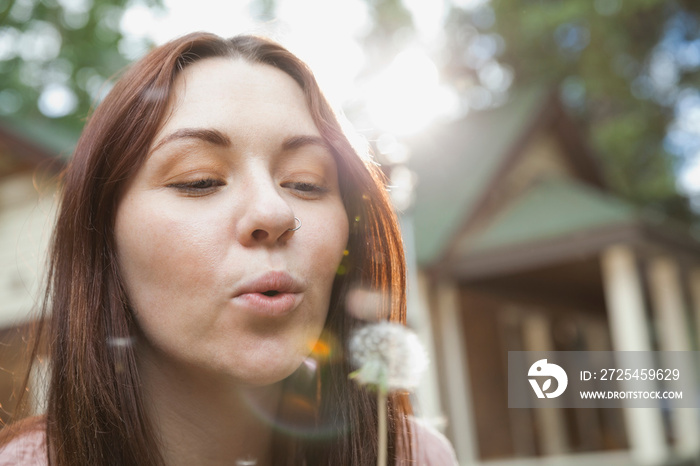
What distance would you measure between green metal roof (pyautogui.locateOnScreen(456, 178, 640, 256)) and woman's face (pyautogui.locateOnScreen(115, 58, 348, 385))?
848cm

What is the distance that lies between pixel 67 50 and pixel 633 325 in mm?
11359

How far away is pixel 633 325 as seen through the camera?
357 inches

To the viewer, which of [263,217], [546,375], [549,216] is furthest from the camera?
[549,216]

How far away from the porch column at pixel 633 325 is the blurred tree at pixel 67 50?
8.60m

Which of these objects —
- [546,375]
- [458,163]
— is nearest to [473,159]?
[458,163]

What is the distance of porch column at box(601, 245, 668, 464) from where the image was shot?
8.70m

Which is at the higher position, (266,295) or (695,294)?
(695,294)

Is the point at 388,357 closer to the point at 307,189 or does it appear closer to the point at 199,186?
the point at 307,189

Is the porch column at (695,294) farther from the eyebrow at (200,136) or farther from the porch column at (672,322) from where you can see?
Result: the eyebrow at (200,136)

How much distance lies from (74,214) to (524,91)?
13379 millimetres

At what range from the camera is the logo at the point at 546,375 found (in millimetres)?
1879

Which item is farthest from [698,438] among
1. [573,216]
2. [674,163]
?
[674,163]

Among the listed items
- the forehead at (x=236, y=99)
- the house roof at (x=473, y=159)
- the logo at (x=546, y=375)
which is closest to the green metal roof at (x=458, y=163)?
the house roof at (x=473, y=159)

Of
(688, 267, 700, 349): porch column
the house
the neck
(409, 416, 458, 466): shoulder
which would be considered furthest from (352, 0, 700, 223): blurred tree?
the neck
